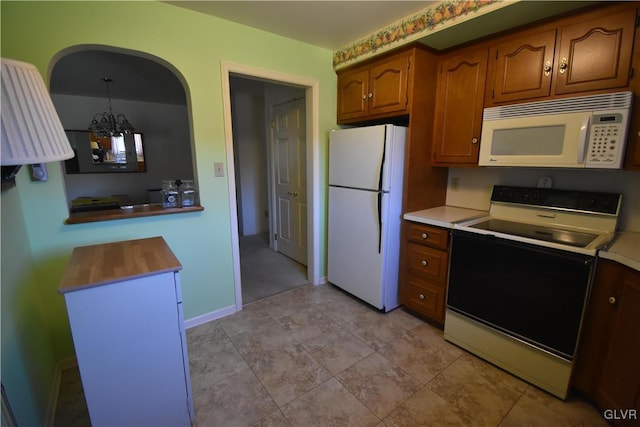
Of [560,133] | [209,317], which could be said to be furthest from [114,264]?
[560,133]

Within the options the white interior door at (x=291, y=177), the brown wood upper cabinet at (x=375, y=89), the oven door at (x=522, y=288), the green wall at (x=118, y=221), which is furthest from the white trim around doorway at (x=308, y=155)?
the oven door at (x=522, y=288)

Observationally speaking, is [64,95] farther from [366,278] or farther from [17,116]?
[366,278]

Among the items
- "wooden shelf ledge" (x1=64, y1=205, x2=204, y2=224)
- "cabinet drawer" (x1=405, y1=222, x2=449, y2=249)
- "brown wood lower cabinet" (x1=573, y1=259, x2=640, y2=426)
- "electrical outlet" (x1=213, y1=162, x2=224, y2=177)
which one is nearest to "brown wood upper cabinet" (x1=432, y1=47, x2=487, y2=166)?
"cabinet drawer" (x1=405, y1=222, x2=449, y2=249)

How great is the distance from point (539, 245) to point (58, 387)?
2931mm

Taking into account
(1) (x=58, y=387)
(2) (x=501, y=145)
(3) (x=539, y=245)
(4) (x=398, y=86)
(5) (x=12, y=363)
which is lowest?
(1) (x=58, y=387)

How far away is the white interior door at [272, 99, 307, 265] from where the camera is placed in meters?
3.34

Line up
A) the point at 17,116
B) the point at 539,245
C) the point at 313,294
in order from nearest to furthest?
the point at 17,116 < the point at 539,245 < the point at 313,294

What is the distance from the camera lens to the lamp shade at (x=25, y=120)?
0.78m

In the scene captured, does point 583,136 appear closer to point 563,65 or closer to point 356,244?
point 563,65

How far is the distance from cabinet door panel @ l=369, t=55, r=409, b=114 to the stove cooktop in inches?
43.0

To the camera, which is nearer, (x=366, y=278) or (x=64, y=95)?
(x=366, y=278)

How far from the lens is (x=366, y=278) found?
8.21 ft

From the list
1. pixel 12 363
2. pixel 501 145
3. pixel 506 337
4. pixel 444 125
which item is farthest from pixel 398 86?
pixel 12 363

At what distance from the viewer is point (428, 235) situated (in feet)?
7.12
